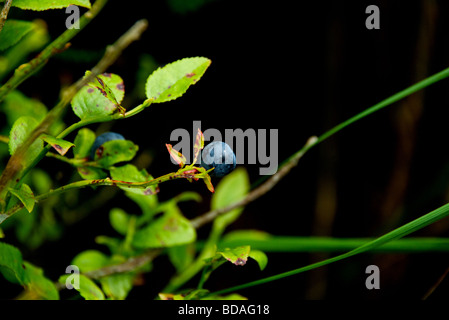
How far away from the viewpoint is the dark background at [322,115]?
4.11 ft

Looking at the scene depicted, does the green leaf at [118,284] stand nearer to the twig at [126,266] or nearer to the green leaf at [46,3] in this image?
the twig at [126,266]

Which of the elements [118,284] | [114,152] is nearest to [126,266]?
[118,284]

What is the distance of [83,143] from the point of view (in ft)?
1.88

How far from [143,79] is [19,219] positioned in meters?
0.47

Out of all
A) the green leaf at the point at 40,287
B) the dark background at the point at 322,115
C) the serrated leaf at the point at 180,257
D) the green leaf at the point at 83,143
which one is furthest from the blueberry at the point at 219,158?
the dark background at the point at 322,115

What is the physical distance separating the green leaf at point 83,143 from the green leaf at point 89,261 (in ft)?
0.68

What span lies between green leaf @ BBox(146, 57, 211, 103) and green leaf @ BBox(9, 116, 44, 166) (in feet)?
0.45

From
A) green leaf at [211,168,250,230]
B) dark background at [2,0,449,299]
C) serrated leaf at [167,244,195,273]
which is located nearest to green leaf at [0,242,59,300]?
serrated leaf at [167,244,195,273]

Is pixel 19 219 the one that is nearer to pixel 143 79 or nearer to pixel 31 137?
pixel 143 79

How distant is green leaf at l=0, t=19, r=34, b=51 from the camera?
515 millimetres

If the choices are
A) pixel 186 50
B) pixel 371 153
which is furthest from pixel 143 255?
pixel 371 153

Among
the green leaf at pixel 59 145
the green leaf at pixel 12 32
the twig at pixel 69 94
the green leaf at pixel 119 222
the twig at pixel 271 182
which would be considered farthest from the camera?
the green leaf at pixel 119 222

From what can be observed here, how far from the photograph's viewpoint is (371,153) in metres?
1.45
